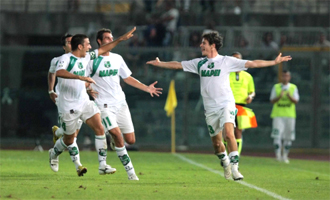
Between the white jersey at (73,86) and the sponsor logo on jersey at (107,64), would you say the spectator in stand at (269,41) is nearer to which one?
the sponsor logo on jersey at (107,64)

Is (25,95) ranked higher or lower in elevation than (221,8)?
lower

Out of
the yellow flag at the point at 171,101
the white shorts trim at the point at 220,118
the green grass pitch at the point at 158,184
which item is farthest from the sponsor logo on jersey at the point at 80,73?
the yellow flag at the point at 171,101

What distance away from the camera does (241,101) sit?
48.8ft

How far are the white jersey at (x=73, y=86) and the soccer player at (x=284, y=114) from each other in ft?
31.0

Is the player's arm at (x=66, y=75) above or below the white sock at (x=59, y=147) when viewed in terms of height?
above

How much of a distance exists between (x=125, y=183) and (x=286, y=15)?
749 inches

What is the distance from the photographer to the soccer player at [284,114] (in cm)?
2005

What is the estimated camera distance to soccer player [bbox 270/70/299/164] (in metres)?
20.0

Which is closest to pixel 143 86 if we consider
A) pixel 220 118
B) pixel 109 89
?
pixel 109 89

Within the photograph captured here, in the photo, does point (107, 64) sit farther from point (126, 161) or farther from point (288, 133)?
point (288, 133)

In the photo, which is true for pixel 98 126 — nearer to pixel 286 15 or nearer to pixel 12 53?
pixel 12 53

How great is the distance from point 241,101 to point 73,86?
4.48m

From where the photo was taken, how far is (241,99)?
14852mm

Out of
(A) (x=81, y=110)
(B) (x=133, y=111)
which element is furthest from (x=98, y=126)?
(B) (x=133, y=111)
